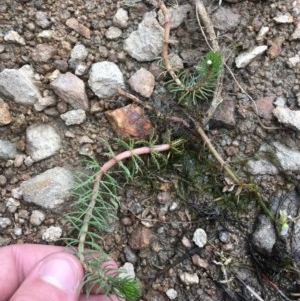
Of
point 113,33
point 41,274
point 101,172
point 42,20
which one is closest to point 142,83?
point 113,33

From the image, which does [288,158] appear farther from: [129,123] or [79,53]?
[79,53]

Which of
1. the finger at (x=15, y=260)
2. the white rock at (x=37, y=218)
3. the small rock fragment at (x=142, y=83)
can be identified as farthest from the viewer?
the small rock fragment at (x=142, y=83)

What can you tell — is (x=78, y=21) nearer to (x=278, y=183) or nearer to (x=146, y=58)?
(x=146, y=58)

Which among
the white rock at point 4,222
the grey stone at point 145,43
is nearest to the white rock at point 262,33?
the grey stone at point 145,43

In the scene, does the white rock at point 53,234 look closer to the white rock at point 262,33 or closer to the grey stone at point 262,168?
the grey stone at point 262,168

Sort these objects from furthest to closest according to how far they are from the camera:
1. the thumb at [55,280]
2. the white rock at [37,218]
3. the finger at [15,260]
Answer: the white rock at [37,218] → the finger at [15,260] → the thumb at [55,280]

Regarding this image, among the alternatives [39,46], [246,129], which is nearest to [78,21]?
[39,46]

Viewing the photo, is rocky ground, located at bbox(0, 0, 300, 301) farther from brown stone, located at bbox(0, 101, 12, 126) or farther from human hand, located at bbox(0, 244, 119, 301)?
human hand, located at bbox(0, 244, 119, 301)
